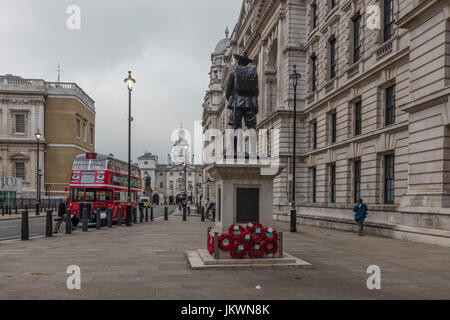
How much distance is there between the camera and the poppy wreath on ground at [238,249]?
916 cm

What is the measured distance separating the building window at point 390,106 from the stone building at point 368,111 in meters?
0.05

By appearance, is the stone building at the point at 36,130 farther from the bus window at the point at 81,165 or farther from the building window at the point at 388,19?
the building window at the point at 388,19

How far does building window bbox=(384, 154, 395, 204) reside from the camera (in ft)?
64.5

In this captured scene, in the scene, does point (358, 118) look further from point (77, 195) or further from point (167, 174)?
point (167, 174)

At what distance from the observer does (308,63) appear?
31.2 meters

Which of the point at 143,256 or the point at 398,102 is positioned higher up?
the point at 398,102

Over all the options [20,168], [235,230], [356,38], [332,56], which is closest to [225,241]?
[235,230]

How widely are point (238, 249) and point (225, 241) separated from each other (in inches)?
13.5

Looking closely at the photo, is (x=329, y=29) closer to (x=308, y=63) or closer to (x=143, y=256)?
(x=308, y=63)

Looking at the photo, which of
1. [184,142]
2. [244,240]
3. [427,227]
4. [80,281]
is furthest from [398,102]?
[184,142]

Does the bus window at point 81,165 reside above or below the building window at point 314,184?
above

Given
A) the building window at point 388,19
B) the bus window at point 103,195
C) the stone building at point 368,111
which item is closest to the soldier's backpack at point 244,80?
the stone building at point 368,111

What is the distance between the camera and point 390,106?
66.1 feet

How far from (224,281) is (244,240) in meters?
1.78
